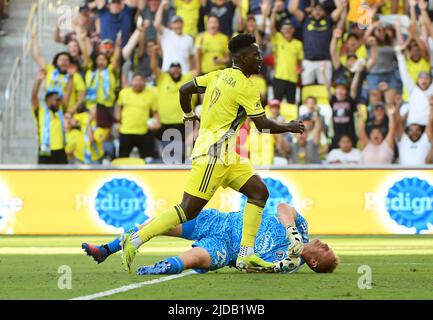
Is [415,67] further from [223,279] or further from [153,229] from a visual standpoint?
[153,229]

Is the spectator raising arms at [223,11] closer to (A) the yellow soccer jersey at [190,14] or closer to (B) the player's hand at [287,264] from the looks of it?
(A) the yellow soccer jersey at [190,14]

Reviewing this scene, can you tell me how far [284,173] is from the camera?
18.5 meters

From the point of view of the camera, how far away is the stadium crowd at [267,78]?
1950 centimetres

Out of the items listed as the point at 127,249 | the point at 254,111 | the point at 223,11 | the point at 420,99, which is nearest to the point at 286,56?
the point at 223,11

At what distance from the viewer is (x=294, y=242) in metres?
10.9

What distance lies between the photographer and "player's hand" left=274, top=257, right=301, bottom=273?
438 inches

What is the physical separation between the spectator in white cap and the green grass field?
18.6ft

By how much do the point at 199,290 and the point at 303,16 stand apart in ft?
37.3

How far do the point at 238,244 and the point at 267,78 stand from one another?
30.3ft

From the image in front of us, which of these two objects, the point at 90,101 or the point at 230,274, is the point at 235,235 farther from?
the point at 90,101

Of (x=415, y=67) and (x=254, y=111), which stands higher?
(x=415, y=67)

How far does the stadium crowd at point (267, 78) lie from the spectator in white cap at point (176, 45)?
18 millimetres

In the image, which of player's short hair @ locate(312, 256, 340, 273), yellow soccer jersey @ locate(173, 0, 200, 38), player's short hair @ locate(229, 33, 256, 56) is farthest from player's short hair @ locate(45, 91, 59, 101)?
player's short hair @ locate(312, 256, 340, 273)

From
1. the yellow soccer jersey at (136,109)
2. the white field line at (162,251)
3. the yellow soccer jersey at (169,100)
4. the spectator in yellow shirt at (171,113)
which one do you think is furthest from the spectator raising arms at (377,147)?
the white field line at (162,251)
